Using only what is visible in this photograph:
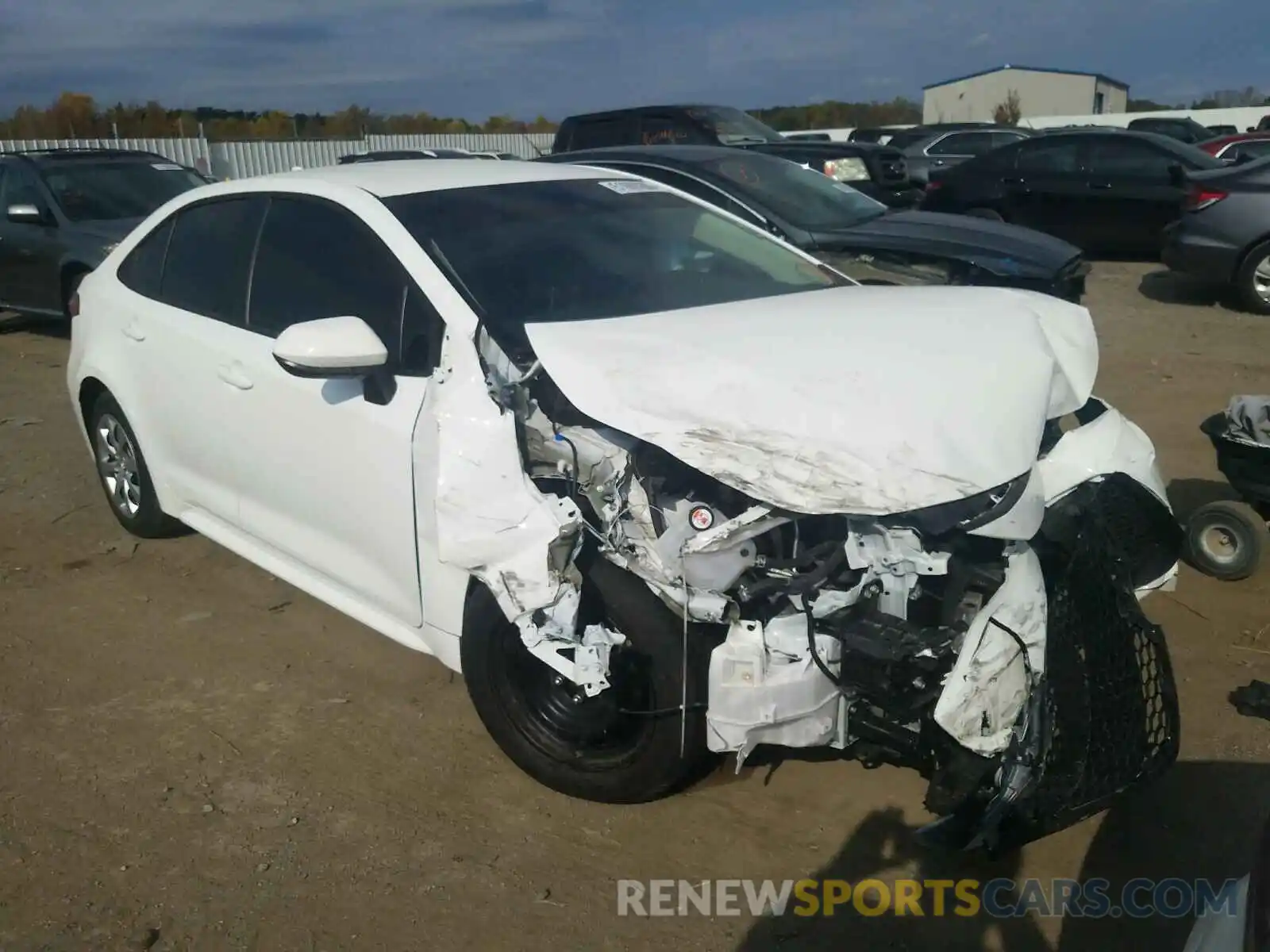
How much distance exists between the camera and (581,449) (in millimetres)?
2811

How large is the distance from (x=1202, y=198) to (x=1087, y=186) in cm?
273

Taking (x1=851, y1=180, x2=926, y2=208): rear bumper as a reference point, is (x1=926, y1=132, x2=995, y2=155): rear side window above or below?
above

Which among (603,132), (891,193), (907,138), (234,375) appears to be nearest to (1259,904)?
(234,375)

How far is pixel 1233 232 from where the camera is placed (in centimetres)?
965

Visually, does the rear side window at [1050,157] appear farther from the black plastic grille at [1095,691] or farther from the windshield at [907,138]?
the black plastic grille at [1095,691]

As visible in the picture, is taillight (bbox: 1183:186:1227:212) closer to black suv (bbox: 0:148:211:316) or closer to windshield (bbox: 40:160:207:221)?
windshield (bbox: 40:160:207:221)

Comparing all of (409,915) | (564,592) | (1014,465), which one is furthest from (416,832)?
(1014,465)

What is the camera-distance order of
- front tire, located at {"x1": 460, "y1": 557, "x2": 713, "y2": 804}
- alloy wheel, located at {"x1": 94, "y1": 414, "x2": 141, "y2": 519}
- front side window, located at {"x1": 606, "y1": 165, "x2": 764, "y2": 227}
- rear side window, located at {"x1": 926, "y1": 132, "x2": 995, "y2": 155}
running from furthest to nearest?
rear side window, located at {"x1": 926, "y1": 132, "x2": 995, "y2": 155} → front side window, located at {"x1": 606, "y1": 165, "x2": 764, "y2": 227} → alloy wheel, located at {"x1": 94, "y1": 414, "x2": 141, "y2": 519} → front tire, located at {"x1": 460, "y1": 557, "x2": 713, "y2": 804}

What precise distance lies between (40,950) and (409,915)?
0.89 metres

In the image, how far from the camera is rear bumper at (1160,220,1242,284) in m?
9.70

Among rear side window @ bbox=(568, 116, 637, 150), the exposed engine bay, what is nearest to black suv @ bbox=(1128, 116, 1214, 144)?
rear side window @ bbox=(568, 116, 637, 150)

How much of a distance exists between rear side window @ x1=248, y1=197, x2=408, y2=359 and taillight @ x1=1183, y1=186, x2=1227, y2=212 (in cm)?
884

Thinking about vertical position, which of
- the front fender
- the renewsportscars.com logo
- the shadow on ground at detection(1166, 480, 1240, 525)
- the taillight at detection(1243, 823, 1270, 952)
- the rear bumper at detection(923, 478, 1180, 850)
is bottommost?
the renewsportscars.com logo

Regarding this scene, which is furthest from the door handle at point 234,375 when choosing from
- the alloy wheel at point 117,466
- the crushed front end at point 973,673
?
the crushed front end at point 973,673
